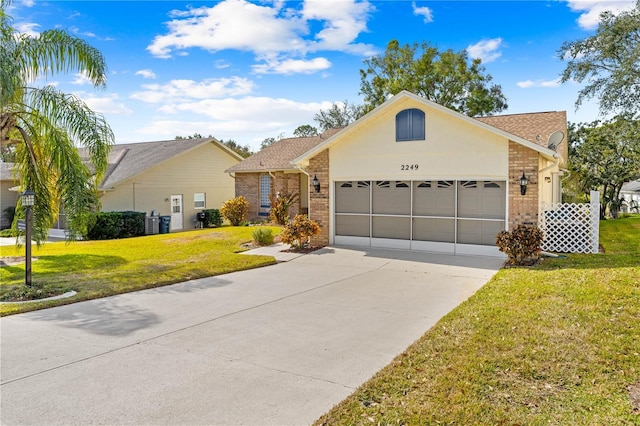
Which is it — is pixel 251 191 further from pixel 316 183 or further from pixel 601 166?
pixel 601 166

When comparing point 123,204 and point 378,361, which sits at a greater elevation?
point 123,204

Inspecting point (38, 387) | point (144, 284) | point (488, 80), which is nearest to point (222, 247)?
point (144, 284)

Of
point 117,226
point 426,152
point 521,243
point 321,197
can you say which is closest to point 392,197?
point 426,152

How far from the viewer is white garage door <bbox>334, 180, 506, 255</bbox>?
1277cm

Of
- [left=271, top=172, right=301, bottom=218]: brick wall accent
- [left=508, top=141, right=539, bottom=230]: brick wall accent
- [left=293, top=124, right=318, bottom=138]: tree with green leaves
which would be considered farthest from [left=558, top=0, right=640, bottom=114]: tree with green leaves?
[left=293, top=124, right=318, bottom=138]: tree with green leaves

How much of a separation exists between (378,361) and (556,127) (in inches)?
558

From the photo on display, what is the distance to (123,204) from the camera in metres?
Answer: 22.9

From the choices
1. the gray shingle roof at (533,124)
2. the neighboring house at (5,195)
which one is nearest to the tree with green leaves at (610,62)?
the gray shingle roof at (533,124)

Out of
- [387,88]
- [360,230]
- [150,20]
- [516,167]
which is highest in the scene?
[387,88]

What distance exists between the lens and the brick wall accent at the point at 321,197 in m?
15.3

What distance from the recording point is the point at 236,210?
24109mm

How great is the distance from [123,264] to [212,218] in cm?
1340

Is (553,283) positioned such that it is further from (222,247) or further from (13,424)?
(222,247)

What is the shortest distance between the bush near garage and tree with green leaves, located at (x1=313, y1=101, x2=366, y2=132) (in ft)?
92.8
